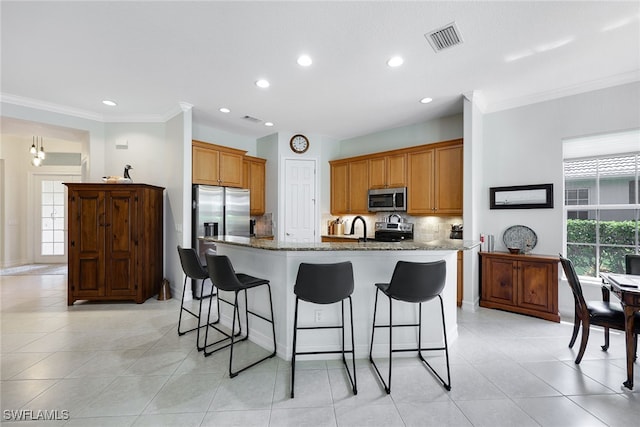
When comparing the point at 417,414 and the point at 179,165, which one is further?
the point at 179,165

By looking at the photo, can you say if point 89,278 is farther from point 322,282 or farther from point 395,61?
point 395,61

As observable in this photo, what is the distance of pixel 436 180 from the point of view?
4.25 metres

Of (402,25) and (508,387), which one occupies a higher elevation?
(402,25)

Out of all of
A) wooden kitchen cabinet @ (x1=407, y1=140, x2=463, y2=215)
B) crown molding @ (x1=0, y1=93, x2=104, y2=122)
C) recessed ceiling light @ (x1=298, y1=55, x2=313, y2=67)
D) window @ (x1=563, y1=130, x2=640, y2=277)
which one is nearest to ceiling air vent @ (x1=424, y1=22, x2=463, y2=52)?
recessed ceiling light @ (x1=298, y1=55, x2=313, y2=67)

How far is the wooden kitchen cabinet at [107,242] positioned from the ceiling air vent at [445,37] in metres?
4.04

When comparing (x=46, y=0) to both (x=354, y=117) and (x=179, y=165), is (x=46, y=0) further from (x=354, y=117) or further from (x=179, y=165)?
(x=354, y=117)

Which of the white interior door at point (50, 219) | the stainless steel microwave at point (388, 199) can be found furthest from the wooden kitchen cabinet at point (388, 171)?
the white interior door at point (50, 219)

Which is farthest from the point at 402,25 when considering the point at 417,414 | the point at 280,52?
the point at 417,414

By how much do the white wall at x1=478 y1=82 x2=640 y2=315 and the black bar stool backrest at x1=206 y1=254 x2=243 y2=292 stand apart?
3470 mm

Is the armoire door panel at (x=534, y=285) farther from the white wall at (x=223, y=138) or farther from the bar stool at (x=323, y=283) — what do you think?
the white wall at (x=223, y=138)

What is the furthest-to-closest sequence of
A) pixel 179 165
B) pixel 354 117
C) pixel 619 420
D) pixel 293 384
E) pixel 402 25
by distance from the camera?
pixel 354 117, pixel 179 165, pixel 402 25, pixel 293 384, pixel 619 420

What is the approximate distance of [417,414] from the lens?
1.78 metres

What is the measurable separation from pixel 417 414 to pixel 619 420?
49.5 inches

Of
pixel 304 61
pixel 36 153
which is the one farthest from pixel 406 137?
pixel 36 153
